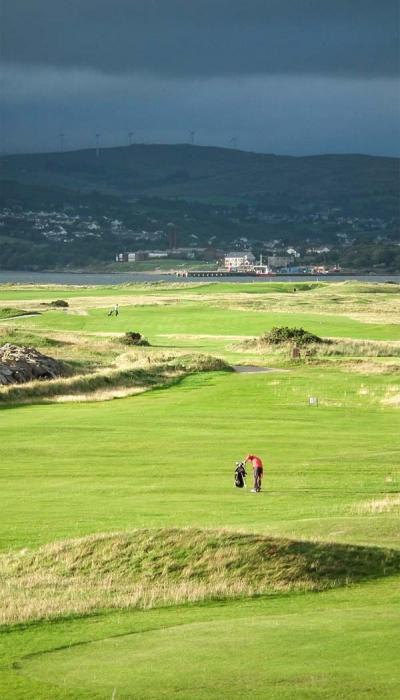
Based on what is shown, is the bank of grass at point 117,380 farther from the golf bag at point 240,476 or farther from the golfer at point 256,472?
the golfer at point 256,472

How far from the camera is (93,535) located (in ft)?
92.2

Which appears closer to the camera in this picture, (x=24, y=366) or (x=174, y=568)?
(x=174, y=568)

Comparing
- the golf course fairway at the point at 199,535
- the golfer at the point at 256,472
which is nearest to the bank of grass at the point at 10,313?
the golf course fairway at the point at 199,535

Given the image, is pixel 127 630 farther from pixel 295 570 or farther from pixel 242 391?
pixel 242 391

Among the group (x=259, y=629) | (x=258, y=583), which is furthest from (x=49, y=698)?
(x=258, y=583)

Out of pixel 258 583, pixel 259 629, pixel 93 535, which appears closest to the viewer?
pixel 259 629

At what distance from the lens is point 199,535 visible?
2689 centimetres

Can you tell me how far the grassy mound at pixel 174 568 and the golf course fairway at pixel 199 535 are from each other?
4 centimetres

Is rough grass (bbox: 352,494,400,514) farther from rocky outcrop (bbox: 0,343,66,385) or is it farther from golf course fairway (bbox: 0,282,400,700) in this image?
rocky outcrop (bbox: 0,343,66,385)

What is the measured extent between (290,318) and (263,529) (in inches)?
3593

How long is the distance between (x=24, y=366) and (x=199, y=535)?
42.0 metres

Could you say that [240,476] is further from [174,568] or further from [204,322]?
[204,322]

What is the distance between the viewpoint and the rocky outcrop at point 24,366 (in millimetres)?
66375

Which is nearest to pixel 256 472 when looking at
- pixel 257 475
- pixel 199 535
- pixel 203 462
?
pixel 257 475
